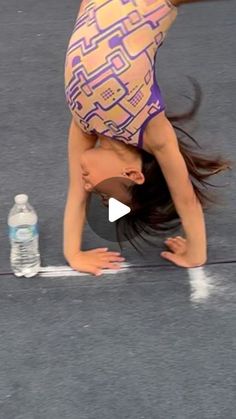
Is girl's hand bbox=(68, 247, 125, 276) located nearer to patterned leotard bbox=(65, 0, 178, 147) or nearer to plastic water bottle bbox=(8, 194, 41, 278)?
plastic water bottle bbox=(8, 194, 41, 278)

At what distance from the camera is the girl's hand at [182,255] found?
1849 millimetres

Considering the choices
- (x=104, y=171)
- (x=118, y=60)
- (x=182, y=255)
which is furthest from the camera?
(x=182, y=255)

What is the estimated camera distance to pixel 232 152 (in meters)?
2.22

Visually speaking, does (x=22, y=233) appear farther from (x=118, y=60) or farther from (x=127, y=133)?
(x=118, y=60)

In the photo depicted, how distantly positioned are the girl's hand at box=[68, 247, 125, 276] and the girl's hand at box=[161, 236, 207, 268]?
0.12 metres

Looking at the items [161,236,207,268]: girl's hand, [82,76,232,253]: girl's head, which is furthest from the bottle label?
[161,236,207,268]: girl's hand

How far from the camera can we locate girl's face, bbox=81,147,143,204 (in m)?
1.62

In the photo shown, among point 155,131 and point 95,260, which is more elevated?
point 155,131

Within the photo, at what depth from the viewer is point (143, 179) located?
162 centimetres

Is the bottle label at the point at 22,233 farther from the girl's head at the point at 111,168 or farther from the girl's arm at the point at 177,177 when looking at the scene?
the girl's arm at the point at 177,177

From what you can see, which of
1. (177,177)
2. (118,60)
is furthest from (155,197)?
(118,60)

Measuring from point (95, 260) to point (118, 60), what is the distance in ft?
1.87

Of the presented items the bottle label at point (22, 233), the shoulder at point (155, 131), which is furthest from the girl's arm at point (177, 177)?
the bottle label at point (22, 233)

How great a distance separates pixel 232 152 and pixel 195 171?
17.7 inches
